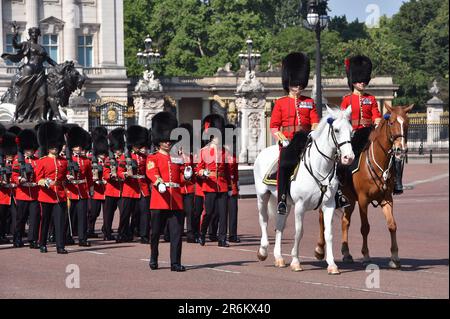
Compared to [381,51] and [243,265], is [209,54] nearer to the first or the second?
[381,51]

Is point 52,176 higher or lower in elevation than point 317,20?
lower

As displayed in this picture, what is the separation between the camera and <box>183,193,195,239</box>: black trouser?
17.0 meters

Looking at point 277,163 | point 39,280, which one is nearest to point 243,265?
point 277,163

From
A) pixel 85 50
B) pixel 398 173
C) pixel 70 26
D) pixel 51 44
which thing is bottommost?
pixel 398 173

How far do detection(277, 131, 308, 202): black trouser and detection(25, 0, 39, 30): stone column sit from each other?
5028cm

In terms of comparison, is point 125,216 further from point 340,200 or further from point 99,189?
point 340,200

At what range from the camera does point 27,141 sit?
57.3 feet

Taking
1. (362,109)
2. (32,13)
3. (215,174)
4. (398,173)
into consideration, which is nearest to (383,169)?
(398,173)

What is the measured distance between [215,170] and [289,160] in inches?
137

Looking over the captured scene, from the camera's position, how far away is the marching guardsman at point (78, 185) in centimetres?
1677

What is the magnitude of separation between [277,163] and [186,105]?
2005 inches

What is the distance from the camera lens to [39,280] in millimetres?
12727

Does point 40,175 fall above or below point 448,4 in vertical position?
below

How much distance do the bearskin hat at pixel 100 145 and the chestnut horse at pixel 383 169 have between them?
5.63m
